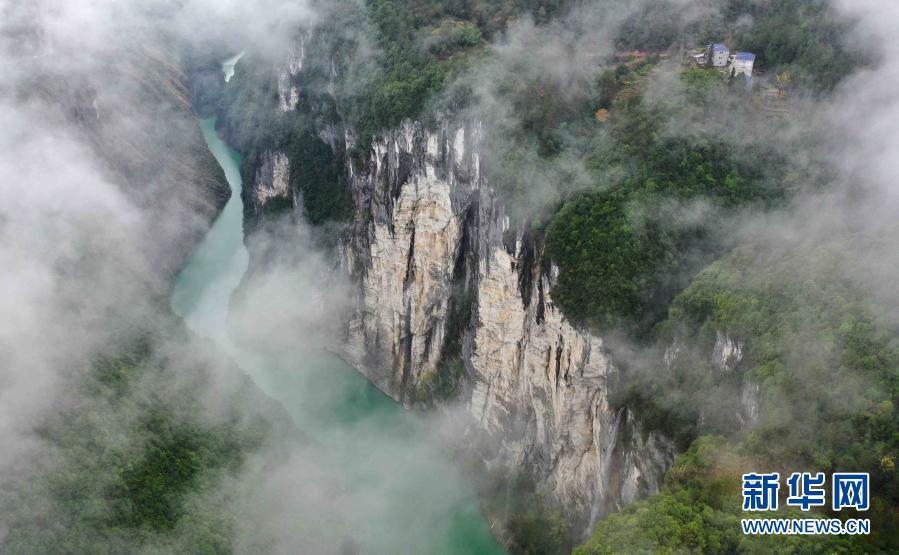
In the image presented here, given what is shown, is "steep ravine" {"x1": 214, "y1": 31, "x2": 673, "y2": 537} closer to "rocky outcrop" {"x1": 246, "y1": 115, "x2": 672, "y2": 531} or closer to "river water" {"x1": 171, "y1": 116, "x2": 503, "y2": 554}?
"rocky outcrop" {"x1": 246, "y1": 115, "x2": 672, "y2": 531}

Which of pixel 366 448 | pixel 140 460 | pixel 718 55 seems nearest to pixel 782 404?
pixel 718 55

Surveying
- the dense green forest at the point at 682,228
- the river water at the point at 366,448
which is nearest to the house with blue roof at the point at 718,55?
the dense green forest at the point at 682,228

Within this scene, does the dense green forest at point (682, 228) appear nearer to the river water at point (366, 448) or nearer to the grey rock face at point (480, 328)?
the grey rock face at point (480, 328)

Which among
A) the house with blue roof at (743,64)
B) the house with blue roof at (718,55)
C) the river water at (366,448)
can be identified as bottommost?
the river water at (366,448)

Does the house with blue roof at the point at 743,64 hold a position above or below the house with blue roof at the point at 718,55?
below

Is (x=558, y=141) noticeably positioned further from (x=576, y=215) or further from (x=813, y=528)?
(x=813, y=528)

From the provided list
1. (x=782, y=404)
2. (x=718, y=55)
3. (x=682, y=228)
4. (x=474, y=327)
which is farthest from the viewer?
(x=718, y=55)

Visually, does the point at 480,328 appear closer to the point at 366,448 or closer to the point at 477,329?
the point at 477,329

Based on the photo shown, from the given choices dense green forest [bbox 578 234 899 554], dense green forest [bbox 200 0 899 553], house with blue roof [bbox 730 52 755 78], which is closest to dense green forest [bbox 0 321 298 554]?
dense green forest [bbox 200 0 899 553]

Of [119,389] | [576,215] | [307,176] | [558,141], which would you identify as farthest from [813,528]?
[307,176]
